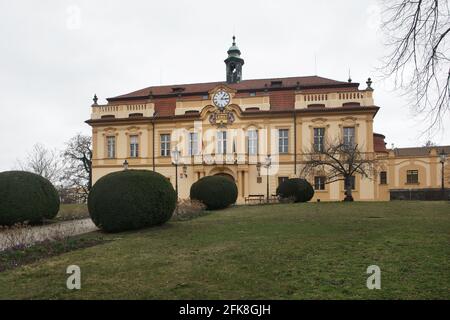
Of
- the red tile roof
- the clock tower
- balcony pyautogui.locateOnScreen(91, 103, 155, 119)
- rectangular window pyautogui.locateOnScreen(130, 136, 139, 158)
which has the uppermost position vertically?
the clock tower

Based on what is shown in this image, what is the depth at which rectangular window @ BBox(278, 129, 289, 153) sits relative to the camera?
3419 centimetres

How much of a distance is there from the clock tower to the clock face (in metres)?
7.48

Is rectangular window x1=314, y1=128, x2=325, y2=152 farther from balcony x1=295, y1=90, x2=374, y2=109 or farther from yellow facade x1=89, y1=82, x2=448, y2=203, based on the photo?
balcony x1=295, y1=90, x2=374, y2=109

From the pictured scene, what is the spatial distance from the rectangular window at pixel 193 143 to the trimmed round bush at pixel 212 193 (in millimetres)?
12257

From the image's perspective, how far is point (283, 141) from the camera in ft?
112

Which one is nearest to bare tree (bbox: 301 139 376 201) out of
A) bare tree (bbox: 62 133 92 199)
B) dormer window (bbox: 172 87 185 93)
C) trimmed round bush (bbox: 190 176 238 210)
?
trimmed round bush (bbox: 190 176 238 210)

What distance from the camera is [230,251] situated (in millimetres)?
8516

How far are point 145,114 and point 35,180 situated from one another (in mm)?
21093

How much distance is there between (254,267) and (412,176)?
47.5 metres

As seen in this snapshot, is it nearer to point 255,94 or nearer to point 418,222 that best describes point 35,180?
point 418,222

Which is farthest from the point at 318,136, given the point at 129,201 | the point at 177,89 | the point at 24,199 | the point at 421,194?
the point at 24,199

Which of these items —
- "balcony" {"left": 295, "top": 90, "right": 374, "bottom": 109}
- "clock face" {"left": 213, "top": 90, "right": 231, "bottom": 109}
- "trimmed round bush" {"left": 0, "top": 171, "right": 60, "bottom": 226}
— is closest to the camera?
"trimmed round bush" {"left": 0, "top": 171, "right": 60, "bottom": 226}

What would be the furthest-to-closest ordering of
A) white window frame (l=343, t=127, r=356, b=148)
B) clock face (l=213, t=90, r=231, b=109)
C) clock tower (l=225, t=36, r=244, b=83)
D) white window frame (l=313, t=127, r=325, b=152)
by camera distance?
clock tower (l=225, t=36, r=244, b=83), clock face (l=213, t=90, r=231, b=109), white window frame (l=313, t=127, r=325, b=152), white window frame (l=343, t=127, r=356, b=148)

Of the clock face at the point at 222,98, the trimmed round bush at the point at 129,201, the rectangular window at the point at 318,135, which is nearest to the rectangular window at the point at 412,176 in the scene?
the rectangular window at the point at 318,135
